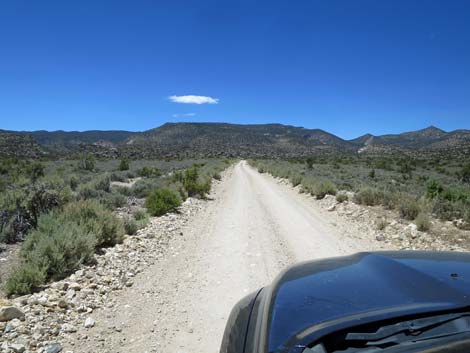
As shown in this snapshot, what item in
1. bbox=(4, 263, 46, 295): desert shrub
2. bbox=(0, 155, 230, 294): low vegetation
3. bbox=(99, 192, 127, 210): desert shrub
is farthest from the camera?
bbox=(99, 192, 127, 210): desert shrub

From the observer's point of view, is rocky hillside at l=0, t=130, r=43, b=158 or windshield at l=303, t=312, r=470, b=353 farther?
rocky hillside at l=0, t=130, r=43, b=158

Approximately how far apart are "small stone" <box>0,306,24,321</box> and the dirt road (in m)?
0.96

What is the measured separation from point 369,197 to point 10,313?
11.2 m

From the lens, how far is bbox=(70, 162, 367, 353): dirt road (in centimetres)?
397

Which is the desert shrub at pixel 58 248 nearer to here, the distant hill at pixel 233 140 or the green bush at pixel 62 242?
the green bush at pixel 62 242

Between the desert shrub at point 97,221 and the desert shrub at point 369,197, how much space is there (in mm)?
8776

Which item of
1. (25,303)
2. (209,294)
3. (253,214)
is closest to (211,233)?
(253,214)

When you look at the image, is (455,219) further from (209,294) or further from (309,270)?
(309,270)

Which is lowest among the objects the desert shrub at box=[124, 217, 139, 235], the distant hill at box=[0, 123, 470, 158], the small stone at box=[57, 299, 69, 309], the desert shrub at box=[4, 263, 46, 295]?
the small stone at box=[57, 299, 69, 309]

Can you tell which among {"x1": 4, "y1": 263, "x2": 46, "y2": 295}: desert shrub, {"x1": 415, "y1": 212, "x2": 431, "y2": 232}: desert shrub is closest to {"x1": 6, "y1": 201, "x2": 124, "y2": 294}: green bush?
{"x1": 4, "y1": 263, "x2": 46, "y2": 295}: desert shrub

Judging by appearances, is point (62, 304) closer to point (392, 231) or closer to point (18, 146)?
point (392, 231)

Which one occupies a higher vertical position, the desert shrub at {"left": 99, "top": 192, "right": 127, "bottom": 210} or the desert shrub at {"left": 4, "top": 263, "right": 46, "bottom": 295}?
the desert shrub at {"left": 99, "top": 192, "right": 127, "bottom": 210}

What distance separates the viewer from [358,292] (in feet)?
6.26

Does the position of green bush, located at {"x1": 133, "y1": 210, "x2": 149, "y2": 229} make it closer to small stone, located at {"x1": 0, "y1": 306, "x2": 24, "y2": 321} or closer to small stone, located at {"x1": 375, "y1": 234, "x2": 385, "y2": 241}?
small stone, located at {"x1": 0, "y1": 306, "x2": 24, "y2": 321}
